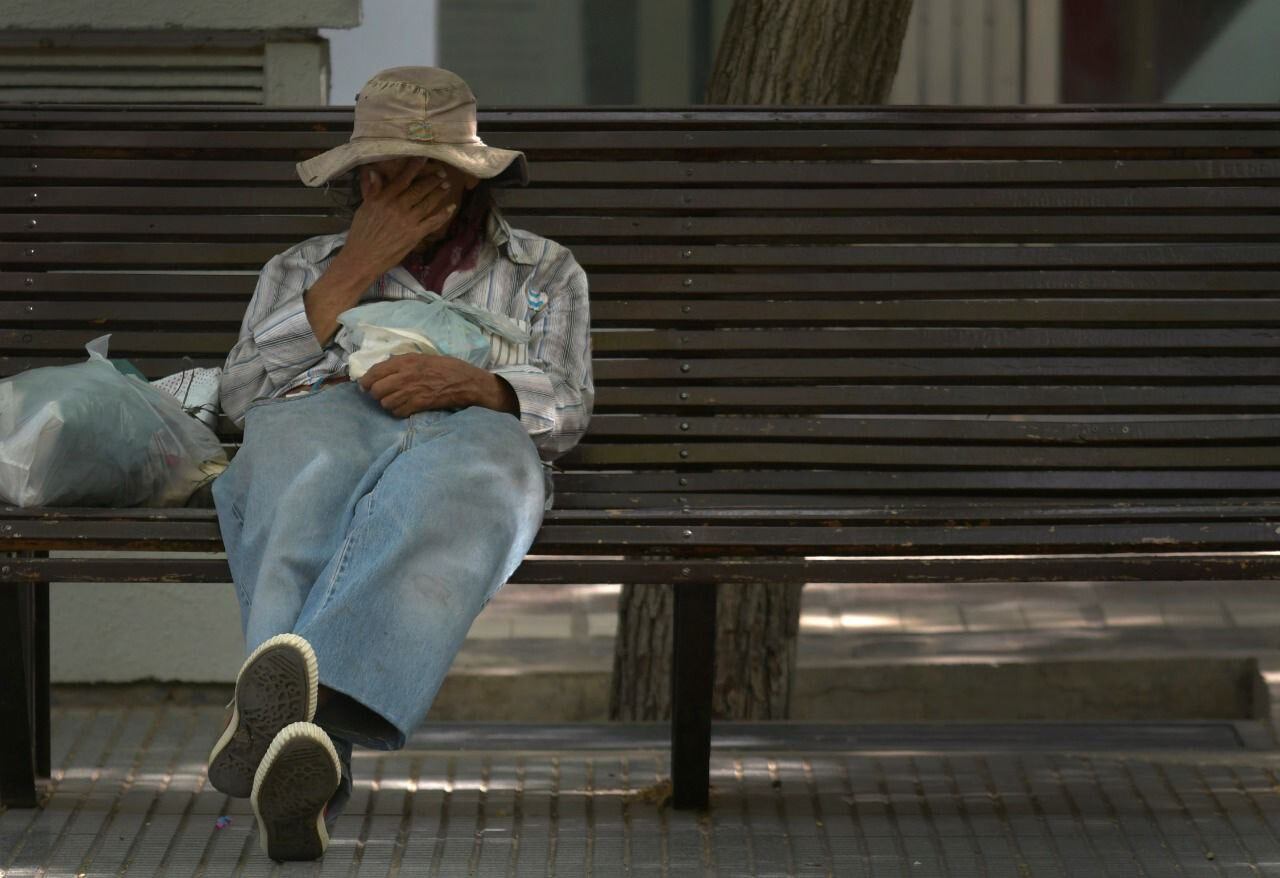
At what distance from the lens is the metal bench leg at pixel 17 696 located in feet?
12.7

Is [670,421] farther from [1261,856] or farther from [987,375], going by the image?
[1261,856]

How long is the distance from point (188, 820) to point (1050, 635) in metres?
3.32

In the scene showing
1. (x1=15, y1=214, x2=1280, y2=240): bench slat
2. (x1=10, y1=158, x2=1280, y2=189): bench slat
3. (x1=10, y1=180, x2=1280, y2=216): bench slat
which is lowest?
(x1=15, y1=214, x2=1280, y2=240): bench slat

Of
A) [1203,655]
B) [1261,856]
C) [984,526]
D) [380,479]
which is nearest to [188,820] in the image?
[380,479]

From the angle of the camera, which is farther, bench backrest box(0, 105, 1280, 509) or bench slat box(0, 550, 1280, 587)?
bench backrest box(0, 105, 1280, 509)

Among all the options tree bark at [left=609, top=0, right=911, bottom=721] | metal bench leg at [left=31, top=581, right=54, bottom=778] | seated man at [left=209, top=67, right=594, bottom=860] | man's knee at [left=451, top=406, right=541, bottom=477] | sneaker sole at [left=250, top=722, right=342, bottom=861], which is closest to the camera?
sneaker sole at [left=250, top=722, right=342, bottom=861]

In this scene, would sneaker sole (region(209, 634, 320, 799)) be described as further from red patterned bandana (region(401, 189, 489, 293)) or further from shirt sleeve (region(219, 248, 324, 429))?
red patterned bandana (region(401, 189, 489, 293))

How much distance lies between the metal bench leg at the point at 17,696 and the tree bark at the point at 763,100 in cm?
162

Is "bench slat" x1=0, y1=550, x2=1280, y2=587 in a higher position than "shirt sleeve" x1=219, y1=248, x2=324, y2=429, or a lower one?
lower

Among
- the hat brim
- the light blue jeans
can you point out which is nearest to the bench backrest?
the hat brim

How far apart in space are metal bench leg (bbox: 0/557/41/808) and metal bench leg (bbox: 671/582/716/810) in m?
1.29

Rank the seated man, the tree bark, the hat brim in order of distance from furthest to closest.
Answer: the tree bark → the hat brim → the seated man

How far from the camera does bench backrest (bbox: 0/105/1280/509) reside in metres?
4.27

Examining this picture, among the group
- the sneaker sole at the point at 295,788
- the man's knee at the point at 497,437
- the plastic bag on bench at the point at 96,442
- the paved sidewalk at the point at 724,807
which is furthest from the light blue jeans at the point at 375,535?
the paved sidewalk at the point at 724,807
